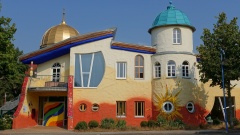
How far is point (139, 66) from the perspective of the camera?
28.5 m

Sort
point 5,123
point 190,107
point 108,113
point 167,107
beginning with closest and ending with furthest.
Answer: point 5,123 → point 108,113 → point 167,107 → point 190,107

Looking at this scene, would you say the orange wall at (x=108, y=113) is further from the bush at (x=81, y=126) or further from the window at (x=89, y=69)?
the window at (x=89, y=69)

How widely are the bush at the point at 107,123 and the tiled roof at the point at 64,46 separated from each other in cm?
726

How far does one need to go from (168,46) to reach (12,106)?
1921cm

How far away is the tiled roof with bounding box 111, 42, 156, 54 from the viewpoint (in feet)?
92.3

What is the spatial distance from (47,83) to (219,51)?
15096 mm

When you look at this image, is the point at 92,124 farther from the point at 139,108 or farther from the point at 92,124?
the point at 139,108

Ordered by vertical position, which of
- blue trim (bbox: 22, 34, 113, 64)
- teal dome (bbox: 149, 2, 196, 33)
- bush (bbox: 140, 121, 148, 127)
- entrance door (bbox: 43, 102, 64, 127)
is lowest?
bush (bbox: 140, 121, 148, 127)

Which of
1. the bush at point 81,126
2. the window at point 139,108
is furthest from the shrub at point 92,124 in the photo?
the window at point 139,108

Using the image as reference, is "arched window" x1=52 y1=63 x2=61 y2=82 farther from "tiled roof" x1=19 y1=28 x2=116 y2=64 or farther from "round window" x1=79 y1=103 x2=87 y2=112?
"round window" x1=79 y1=103 x2=87 y2=112

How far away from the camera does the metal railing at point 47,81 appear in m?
27.4

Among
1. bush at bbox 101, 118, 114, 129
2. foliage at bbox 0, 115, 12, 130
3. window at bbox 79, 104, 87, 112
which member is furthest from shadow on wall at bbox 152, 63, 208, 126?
foliage at bbox 0, 115, 12, 130

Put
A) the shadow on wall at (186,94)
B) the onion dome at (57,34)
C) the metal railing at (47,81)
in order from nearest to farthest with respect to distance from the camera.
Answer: the shadow on wall at (186,94)
the metal railing at (47,81)
the onion dome at (57,34)

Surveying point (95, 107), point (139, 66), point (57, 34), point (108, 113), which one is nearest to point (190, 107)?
point (139, 66)
